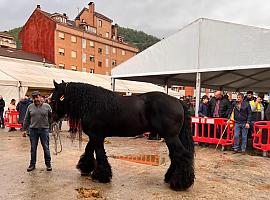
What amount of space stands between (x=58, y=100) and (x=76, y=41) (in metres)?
40.5

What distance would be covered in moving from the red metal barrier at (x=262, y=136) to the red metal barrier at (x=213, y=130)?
69 centimetres

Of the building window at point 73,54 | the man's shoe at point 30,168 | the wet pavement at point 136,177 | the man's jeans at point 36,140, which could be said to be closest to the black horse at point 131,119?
the wet pavement at point 136,177

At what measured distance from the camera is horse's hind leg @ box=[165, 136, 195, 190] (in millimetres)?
4355

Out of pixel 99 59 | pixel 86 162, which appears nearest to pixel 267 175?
pixel 86 162

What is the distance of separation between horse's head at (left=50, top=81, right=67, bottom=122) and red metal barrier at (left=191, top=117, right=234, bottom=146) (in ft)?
16.6

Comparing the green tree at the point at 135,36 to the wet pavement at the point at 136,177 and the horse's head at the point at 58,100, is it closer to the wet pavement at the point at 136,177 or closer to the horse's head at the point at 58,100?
the wet pavement at the point at 136,177

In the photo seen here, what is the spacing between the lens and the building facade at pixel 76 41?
40062mm

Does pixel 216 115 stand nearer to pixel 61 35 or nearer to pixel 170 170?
pixel 170 170

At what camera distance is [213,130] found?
8.60 meters

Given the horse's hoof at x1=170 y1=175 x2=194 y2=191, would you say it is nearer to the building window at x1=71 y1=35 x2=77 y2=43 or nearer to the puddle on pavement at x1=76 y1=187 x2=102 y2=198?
the puddle on pavement at x1=76 y1=187 x2=102 y2=198

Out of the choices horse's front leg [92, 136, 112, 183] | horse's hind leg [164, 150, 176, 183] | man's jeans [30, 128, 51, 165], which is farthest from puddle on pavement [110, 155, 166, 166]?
man's jeans [30, 128, 51, 165]

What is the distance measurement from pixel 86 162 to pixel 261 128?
508 cm

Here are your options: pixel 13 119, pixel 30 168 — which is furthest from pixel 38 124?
pixel 13 119

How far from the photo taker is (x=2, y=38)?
47.7 m
